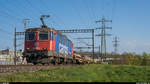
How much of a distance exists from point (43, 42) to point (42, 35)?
2.59 feet

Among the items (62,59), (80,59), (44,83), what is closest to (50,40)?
(62,59)

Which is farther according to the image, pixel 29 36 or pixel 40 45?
pixel 29 36

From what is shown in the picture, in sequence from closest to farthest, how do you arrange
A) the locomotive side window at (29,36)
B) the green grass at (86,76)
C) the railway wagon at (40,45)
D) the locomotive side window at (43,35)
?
1. the green grass at (86,76)
2. the railway wagon at (40,45)
3. the locomotive side window at (43,35)
4. the locomotive side window at (29,36)

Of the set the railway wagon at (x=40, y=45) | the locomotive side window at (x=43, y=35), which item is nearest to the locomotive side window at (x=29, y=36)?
the railway wagon at (x=40, y=45)

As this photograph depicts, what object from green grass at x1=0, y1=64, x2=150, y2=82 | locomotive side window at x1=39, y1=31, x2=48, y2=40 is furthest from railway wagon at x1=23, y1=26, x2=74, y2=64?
green grass at x1=0, y1=64, x2=150, y2=82

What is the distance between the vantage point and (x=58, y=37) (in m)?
22.3

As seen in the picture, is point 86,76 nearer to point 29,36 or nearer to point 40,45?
point 40,45

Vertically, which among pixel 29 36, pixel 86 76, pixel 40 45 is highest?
pixel 29 36

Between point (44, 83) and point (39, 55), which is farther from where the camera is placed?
point (39, 55)

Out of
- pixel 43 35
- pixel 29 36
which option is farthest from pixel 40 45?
pixel 29 36

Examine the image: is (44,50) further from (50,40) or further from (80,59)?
(80,59)

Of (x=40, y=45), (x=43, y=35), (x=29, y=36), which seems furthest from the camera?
(x=29, y=36)

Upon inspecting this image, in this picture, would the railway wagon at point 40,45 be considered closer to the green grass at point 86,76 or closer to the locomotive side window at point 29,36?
the locomotive side window at point 29,36

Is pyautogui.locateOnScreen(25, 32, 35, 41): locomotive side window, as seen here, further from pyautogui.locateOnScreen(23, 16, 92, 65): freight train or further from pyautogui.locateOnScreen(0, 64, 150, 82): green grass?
pyautogui.locateOnScreen(0, 64, 150, 82): green grass
